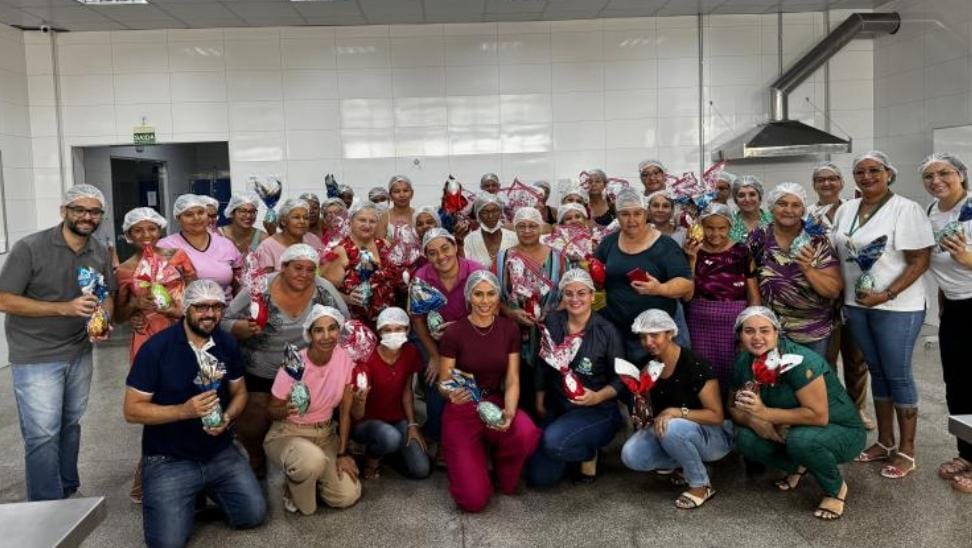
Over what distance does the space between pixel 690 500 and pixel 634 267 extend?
1192 mm

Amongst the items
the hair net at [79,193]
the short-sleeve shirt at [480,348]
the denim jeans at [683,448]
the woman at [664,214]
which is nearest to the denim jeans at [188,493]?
the short-sleeve shirt at [480,348]

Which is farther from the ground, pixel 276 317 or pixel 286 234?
pixel 286 234

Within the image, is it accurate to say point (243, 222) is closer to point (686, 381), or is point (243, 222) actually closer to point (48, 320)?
point (48, 320)

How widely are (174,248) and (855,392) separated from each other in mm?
4065

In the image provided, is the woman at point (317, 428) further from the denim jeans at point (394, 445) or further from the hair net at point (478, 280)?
the hair net at point (478, 280)

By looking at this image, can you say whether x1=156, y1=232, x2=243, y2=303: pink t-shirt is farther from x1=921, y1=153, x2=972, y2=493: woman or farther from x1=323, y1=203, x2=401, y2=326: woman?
x1=921, y1=153, x2=972, y2=493: woman

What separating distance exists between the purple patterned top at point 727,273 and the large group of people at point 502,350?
0.01 m

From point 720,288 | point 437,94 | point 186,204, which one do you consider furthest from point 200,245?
point 437,94

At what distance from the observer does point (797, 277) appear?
3.58 meters

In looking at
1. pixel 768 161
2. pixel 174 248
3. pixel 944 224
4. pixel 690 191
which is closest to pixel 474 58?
pixel 768 161

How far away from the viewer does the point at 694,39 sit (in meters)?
7.83

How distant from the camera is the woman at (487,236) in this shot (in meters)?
4.43

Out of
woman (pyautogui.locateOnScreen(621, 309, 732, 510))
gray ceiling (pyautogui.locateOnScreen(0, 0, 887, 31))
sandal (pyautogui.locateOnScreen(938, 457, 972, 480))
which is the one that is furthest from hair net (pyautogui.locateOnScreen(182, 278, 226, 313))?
gray ceiling (pyautogui.locateOnScreen(0, 0, 887, 31))

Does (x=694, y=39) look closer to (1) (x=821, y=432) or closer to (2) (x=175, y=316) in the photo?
(1) (x=821, y=432)
